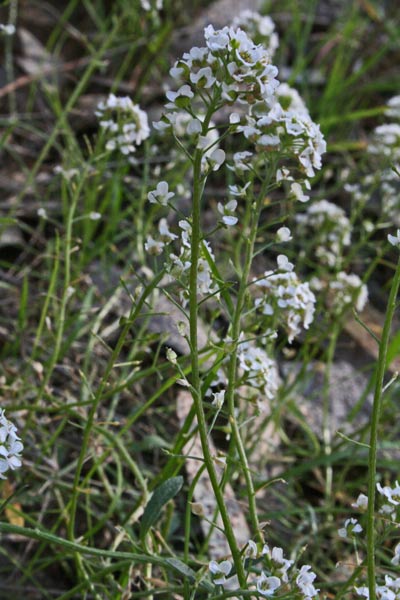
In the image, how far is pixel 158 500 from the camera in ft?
4.75

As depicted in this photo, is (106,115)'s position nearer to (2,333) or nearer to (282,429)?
(2,333)

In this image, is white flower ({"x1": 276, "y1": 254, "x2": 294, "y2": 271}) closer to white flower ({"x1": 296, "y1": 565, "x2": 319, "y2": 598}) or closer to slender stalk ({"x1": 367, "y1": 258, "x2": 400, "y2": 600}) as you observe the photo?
slender stalk ({"x1": 367, "y1": 258, "x2": 400, "y2": 600})

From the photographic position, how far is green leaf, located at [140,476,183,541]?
4.75ft

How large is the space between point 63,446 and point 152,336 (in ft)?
2.47

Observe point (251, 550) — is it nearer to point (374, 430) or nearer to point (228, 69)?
point (374, 430)

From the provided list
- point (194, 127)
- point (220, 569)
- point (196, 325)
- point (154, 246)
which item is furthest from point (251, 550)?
point (194, 127)

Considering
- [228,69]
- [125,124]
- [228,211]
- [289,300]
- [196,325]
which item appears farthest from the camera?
[125,124]

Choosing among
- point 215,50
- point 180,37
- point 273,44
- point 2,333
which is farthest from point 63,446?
point 180,37

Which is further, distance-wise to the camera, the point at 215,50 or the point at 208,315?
the point at 208,315

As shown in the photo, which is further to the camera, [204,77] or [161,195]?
[161,195]

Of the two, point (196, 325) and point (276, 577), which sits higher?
point (196, 325)

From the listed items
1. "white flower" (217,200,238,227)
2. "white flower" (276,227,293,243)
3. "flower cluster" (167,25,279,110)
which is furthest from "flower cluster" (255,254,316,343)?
"flower cluster" (167,25,279,110)

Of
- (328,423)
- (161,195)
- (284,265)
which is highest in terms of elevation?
(161,195)

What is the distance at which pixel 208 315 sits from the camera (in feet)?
9.00
